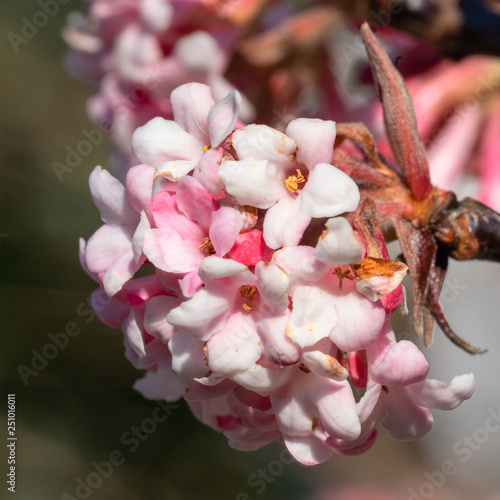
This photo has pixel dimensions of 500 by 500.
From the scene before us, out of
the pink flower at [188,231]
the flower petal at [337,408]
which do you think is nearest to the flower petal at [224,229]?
the pink flower at [188,231]

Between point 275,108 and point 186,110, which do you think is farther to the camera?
point 275,108

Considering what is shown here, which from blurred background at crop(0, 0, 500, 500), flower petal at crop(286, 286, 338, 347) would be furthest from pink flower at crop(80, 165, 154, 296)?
blurred background at crop(0, 0, 500, 500)

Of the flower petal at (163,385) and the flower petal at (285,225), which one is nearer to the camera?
the flower petal at (285,225)

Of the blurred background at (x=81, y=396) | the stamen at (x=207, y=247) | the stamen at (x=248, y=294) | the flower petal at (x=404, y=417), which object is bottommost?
the blurred background at (x=81, y=396)

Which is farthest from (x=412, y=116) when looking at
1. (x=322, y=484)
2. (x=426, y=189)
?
(x=322, y=484)

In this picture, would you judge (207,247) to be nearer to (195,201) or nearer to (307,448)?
(195,201)

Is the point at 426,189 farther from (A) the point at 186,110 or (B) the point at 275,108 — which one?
(B) the point at 275,108

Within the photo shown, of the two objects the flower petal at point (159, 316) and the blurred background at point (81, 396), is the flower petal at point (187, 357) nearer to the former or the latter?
the flower petal at point (159, 316)

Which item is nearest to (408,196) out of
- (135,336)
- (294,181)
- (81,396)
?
(294,181)
